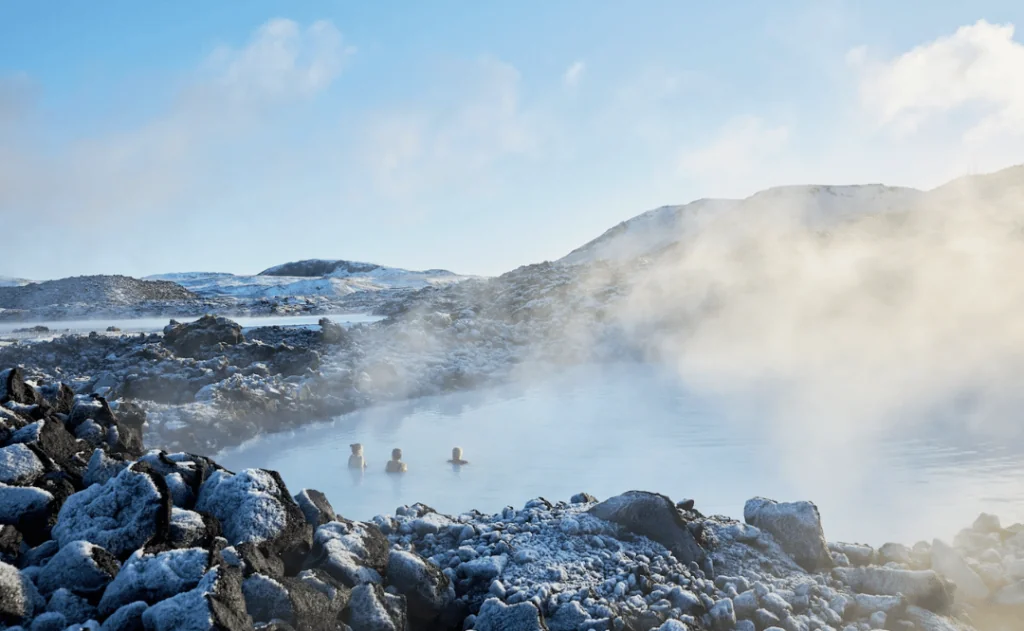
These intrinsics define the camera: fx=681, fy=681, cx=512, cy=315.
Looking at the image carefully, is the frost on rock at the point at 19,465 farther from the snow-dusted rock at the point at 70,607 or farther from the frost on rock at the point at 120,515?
the snow-dusted rock at the point at 70,607

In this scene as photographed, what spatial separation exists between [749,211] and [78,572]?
36.0 m

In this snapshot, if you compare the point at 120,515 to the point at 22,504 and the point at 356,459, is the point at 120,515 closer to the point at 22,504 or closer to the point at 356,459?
the point at 22,504

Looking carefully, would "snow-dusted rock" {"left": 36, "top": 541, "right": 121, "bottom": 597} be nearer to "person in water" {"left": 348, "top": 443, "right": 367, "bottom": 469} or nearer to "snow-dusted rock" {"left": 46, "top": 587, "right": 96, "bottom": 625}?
"snow-dusted rock" {"left": 46, "top": 587, "right": 96, "bottom": 625}

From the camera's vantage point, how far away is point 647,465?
21.6ft

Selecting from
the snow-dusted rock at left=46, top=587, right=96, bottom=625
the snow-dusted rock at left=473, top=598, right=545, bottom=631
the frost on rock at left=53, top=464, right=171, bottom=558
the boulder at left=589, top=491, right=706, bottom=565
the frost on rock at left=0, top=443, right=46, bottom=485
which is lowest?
the snow-dusted rock at left=473, top=598, right=545, bottom=631

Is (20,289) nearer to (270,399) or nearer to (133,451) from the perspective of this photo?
(270,399)

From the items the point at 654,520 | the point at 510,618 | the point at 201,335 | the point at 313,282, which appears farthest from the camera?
the point at 313,282

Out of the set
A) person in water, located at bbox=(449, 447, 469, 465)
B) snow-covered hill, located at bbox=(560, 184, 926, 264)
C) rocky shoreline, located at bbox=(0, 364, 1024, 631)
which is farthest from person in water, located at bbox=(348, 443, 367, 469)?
snow-covered hill, located at bbox=(560, 184, 926, 264)

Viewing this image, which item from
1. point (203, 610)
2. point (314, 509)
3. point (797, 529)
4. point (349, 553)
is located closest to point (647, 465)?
point (797, 529)

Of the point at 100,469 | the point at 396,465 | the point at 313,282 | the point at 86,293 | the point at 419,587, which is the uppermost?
the point at 313,282

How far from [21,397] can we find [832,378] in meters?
10.4

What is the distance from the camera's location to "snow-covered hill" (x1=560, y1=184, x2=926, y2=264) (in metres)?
33.5

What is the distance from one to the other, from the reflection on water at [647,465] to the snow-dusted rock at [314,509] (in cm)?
203

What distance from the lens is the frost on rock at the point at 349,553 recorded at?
9.29 ft
